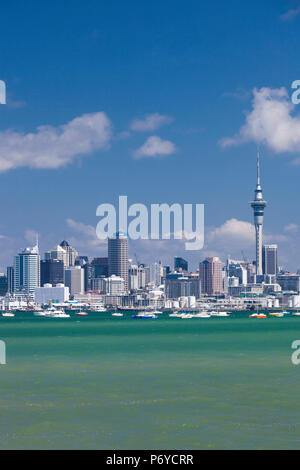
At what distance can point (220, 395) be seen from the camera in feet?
168

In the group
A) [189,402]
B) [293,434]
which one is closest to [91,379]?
[189,402]

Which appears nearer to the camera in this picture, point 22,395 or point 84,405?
point 84,405

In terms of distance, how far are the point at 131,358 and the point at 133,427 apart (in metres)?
41.7

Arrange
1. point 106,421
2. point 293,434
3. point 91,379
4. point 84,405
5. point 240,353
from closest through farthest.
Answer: point 293,434 < point 106,421 < point 84,405 < point 91,379 < point 240,353

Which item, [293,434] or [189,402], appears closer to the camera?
[293,434]
